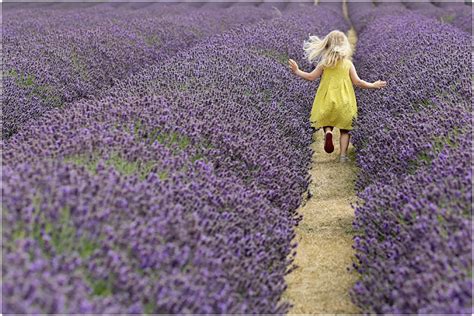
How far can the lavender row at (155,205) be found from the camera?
1.82 m

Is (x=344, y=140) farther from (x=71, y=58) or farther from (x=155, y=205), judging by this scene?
(x=155, y=205)

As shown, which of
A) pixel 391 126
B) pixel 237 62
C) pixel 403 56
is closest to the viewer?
pixel 391 126

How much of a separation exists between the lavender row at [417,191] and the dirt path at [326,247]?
17cm

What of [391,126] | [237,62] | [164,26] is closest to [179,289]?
[391,126]

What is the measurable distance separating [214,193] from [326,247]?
122cm

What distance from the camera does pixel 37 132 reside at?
3238 mm

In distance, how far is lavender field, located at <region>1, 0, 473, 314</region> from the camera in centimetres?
187

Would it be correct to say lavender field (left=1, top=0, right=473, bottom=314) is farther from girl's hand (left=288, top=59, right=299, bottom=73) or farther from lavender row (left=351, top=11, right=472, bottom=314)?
girl's hand (left=288, top=59, right=299, bottom=73)

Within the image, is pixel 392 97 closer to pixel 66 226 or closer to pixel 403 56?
pixel 403 56

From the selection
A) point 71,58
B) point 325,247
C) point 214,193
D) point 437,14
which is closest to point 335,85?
point 325,247

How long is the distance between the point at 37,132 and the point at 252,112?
1.49 m

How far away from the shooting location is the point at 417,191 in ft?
9.29

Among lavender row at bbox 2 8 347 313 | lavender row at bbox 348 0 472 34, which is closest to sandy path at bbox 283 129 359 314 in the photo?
lavender row at bbox 2 8 347 313

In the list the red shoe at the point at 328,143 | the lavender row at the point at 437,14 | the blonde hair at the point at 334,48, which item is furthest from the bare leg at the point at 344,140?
the lavender row at the point at 437,14
